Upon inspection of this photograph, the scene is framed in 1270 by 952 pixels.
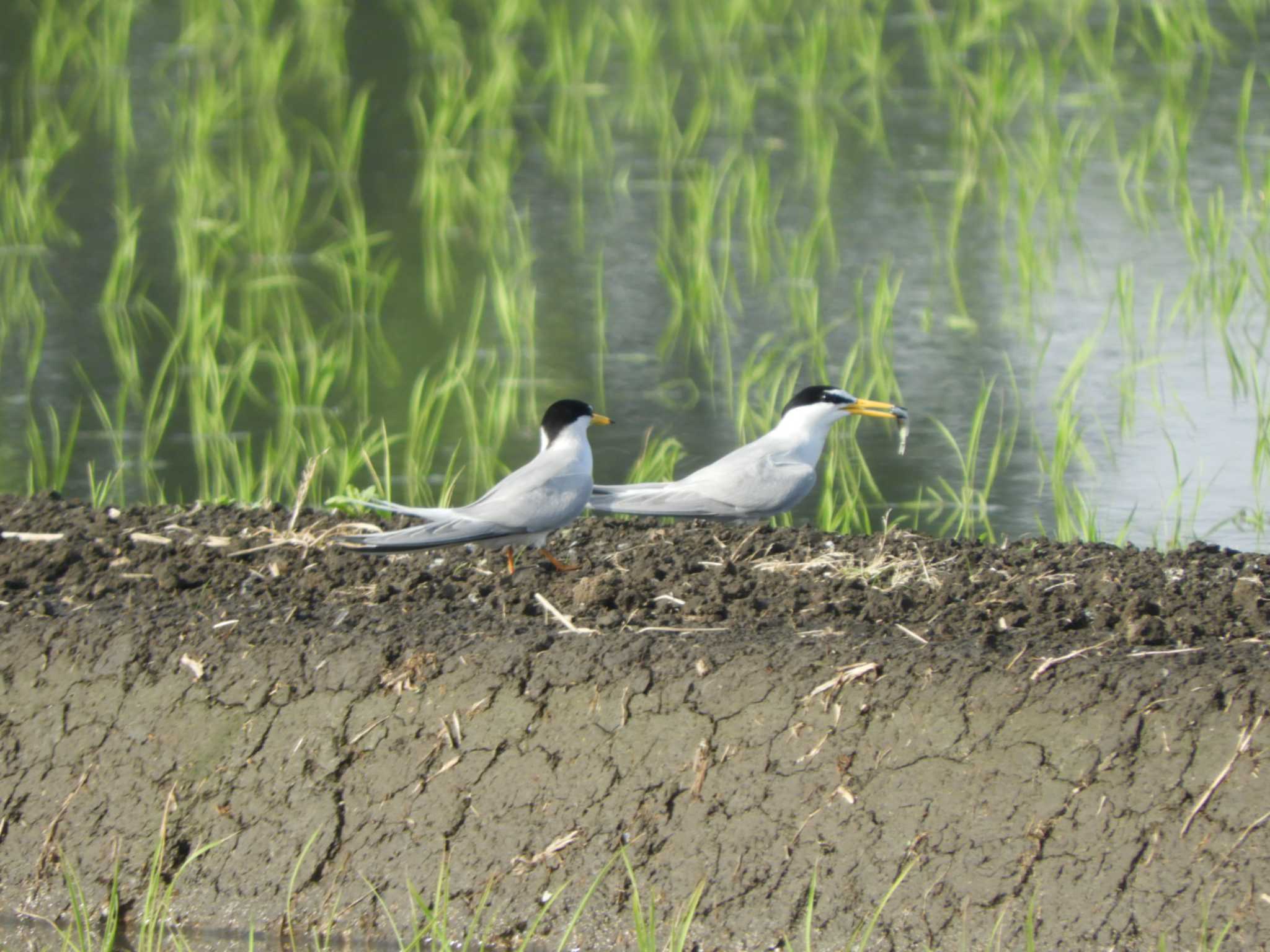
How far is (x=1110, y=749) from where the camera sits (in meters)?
3.07

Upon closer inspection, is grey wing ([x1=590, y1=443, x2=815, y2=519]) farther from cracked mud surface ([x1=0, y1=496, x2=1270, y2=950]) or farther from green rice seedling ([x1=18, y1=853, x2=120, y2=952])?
green rice seedling ([x1=18, y1=853, x2=120, y2=952])

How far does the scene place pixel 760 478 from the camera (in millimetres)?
4312

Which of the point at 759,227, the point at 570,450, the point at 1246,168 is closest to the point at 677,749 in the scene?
the point at 570,450

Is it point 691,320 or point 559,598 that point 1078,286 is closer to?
point 691,320

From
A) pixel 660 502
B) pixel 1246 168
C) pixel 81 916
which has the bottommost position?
pixel 81 916

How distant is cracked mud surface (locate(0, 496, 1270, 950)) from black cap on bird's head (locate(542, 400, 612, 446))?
0.50 m

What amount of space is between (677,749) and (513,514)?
2.44 feet

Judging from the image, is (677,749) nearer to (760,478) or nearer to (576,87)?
(760,478)

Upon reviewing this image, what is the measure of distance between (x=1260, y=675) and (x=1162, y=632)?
31cm

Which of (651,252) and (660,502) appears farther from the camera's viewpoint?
(651,252)

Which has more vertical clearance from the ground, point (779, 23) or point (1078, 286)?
point (779, 23)

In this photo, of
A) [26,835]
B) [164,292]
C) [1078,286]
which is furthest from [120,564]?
[1078,286]

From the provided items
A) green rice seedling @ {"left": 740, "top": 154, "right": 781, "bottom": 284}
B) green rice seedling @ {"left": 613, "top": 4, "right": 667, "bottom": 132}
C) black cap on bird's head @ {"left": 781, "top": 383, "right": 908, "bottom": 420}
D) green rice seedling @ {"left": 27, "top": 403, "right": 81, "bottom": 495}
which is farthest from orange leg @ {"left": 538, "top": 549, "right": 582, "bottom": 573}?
green rice seedling @ {"left": 613, "top": 4, "right": 667, "bottom": 132}

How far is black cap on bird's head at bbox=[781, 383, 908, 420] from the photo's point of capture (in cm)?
461
